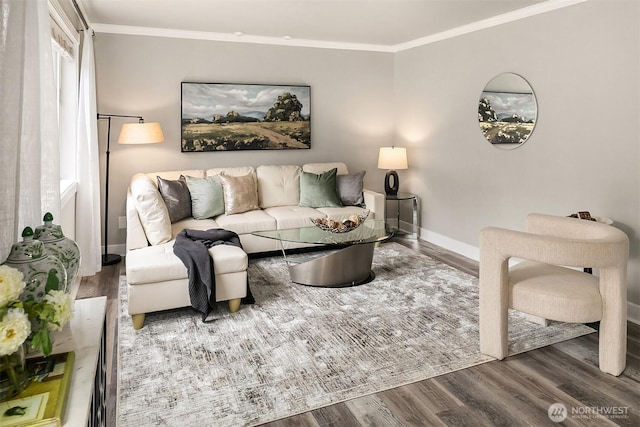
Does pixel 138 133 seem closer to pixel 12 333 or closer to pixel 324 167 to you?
pixel 324 167

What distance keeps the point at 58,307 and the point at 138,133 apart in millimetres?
3743

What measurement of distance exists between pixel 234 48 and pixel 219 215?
6.57 feet

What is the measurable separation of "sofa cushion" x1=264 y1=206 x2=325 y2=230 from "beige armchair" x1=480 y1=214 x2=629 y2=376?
98.5 inches

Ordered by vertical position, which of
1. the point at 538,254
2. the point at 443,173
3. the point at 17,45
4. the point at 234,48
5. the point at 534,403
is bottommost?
the point at 534,403

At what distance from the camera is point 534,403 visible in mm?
Answer: 2348

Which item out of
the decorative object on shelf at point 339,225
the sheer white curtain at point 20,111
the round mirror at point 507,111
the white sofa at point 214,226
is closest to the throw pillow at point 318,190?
the white sofa at point 214,226

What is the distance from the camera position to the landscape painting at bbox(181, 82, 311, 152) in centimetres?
532

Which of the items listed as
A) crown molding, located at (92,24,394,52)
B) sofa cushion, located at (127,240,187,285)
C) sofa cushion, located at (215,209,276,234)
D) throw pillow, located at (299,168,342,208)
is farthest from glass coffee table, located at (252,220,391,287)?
crown molding, located at (92,24,394,52)

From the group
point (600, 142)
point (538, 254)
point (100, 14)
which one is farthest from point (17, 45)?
point (600, 142)

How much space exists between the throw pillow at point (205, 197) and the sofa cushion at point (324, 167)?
1.21 meters

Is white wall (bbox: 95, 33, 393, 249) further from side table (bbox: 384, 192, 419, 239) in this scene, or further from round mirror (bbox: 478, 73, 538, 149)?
round mirror (bbox: 478, 73, 538, 149)

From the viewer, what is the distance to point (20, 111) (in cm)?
153

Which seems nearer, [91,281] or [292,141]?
[91,281]

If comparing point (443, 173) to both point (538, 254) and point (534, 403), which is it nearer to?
point (538, 254)
